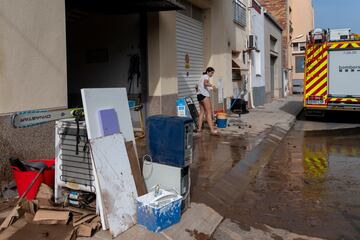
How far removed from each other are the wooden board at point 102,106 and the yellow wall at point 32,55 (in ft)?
5.11

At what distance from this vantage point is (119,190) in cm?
411

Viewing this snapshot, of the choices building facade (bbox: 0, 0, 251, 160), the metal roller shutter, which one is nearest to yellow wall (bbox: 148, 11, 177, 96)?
building facade (bbox: 0, 0, 251, 160)

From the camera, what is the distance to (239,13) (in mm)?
18734

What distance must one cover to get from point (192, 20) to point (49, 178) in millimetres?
9566

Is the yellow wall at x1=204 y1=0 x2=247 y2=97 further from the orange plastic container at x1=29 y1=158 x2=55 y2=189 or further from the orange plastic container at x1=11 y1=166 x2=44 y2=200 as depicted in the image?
the orange plastic container at x1=11 y1=166 x2=44 y2=200

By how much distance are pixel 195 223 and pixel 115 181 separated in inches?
41.3

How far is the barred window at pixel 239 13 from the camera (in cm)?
1792

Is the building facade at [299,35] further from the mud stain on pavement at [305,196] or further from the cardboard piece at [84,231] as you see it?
the cardboard piece at [84,231]

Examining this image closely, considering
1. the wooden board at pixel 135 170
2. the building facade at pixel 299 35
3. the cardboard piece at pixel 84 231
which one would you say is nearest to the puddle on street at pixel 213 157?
the wooden board at pixel 135 170

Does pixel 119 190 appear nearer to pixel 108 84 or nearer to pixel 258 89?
pixel 108 84

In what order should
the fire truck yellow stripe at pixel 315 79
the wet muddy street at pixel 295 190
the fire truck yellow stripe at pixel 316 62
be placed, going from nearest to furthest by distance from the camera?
the wet muddy street at pixel 295 190 < the fire truck yellow stripe at pixel 316 62 < the fire truck yellow stripe at pixel 315 79

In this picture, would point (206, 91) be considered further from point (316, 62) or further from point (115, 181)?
point (115, 181)

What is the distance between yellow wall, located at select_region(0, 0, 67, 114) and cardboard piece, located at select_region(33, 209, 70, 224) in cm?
160

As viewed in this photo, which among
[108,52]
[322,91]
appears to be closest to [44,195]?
[108,52]
